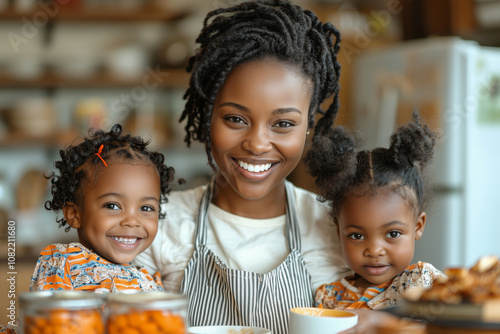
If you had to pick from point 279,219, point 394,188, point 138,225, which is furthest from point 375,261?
point 138,225

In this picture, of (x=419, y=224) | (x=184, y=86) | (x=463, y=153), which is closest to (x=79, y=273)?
(x=419, y=224)

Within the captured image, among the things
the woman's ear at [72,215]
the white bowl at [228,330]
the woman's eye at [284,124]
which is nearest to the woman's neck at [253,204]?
the woman's eye at [284,124]

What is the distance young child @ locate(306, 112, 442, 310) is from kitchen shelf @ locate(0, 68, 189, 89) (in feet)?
7.24

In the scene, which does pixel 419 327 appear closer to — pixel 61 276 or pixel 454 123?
pixel 61 276

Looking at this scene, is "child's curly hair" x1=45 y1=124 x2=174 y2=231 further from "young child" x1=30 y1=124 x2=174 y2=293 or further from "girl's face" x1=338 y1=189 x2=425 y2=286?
"girl's face" x1=338 y1=189 x2=425 y2=286

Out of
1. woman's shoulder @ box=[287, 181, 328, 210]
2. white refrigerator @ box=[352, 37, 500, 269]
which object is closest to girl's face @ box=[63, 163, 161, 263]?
woman's shoulder @ box=[287, 181, 328, 210]

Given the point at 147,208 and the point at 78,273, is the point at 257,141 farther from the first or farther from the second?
the point at 78,273

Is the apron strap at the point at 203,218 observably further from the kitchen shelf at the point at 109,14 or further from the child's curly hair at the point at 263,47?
the kitchen shelf at the point at 109,14

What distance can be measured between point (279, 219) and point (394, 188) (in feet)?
0.92

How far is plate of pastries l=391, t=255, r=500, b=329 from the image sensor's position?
0.67m

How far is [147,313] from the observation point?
0.70 m

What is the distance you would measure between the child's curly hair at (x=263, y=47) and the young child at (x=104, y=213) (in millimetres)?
168

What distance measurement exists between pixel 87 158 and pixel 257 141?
0.35 m

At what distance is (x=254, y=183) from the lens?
1.30m
